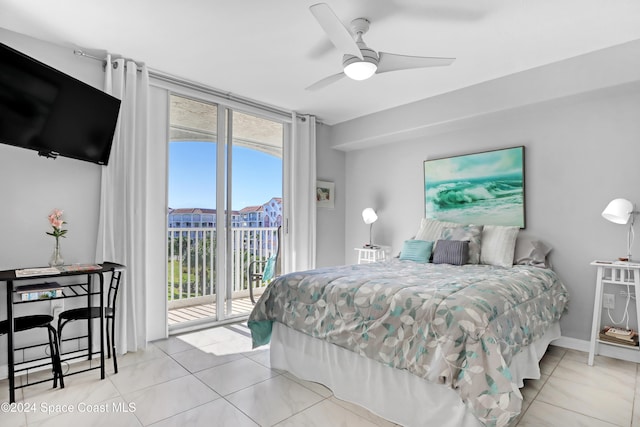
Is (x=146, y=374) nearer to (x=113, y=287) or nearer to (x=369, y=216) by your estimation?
(x=113, y=287)

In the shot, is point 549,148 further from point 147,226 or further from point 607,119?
point 147,226

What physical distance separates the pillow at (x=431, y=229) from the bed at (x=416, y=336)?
982 mm

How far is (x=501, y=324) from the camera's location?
75.0 inches

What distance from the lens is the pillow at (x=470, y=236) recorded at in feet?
11.3

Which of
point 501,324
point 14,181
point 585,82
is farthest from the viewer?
point 585,82

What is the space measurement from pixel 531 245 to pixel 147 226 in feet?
12.3

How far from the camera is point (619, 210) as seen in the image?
277 cm

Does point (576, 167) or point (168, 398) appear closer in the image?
point (168, 398)

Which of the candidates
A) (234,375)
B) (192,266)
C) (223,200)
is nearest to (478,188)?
(223,200)

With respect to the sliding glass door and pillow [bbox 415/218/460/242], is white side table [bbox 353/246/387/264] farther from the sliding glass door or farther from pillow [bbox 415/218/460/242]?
the sliding glass door

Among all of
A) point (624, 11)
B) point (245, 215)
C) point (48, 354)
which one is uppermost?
point (624, 11)

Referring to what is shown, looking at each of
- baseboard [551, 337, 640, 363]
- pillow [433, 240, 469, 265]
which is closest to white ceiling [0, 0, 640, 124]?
pillow [433, 240, 469, 265]

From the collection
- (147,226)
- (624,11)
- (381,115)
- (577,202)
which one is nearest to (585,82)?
(624,11)

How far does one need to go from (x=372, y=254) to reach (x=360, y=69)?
9.34 ft
